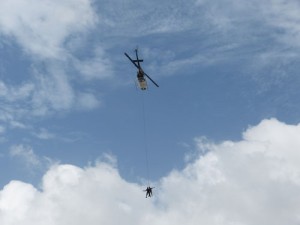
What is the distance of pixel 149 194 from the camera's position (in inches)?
6324

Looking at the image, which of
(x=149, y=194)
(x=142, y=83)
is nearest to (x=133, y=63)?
(x=142, y=83)

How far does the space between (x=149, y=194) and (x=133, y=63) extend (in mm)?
25891

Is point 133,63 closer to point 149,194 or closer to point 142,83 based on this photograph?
point 142,83

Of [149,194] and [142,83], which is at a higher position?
[142,83]

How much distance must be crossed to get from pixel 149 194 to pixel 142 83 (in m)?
21.9

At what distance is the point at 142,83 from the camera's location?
159125 millimetres

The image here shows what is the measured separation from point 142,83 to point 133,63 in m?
4.29

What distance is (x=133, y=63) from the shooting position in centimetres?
15838

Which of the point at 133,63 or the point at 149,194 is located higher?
the point at 133,63
